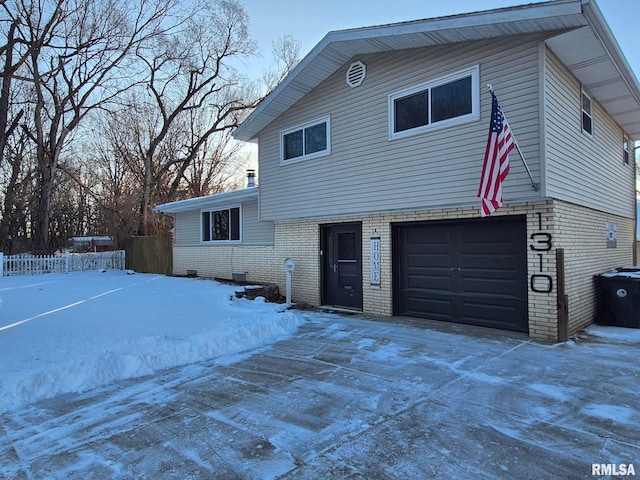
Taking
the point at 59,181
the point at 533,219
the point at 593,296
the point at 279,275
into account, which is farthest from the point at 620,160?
the point at 59,181

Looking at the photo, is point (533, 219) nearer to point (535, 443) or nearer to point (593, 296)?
point (593, 296)

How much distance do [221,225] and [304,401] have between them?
1085 cm

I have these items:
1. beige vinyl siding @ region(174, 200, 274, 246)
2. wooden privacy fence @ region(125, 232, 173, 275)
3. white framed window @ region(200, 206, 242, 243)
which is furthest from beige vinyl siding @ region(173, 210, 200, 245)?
wooden privacy fence @ region(125, 232, 173, 275)

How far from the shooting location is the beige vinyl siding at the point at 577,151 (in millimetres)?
6613

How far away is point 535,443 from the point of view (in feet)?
10.8

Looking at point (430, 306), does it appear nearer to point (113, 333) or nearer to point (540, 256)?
point (540, 256)

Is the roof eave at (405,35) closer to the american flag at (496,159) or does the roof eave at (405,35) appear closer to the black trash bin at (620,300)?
the american flag at (496,159)

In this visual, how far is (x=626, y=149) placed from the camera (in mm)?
11344

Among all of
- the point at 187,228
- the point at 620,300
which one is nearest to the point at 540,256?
the point at 620,300

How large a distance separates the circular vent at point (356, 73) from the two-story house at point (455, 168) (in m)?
0.04

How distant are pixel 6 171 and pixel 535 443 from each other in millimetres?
30791

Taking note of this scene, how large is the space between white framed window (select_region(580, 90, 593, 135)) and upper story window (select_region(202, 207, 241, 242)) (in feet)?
31.7

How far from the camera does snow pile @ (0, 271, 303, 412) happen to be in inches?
185

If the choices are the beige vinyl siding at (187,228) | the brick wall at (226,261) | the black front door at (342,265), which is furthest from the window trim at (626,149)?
the beige vinyl siding at (187,228)
